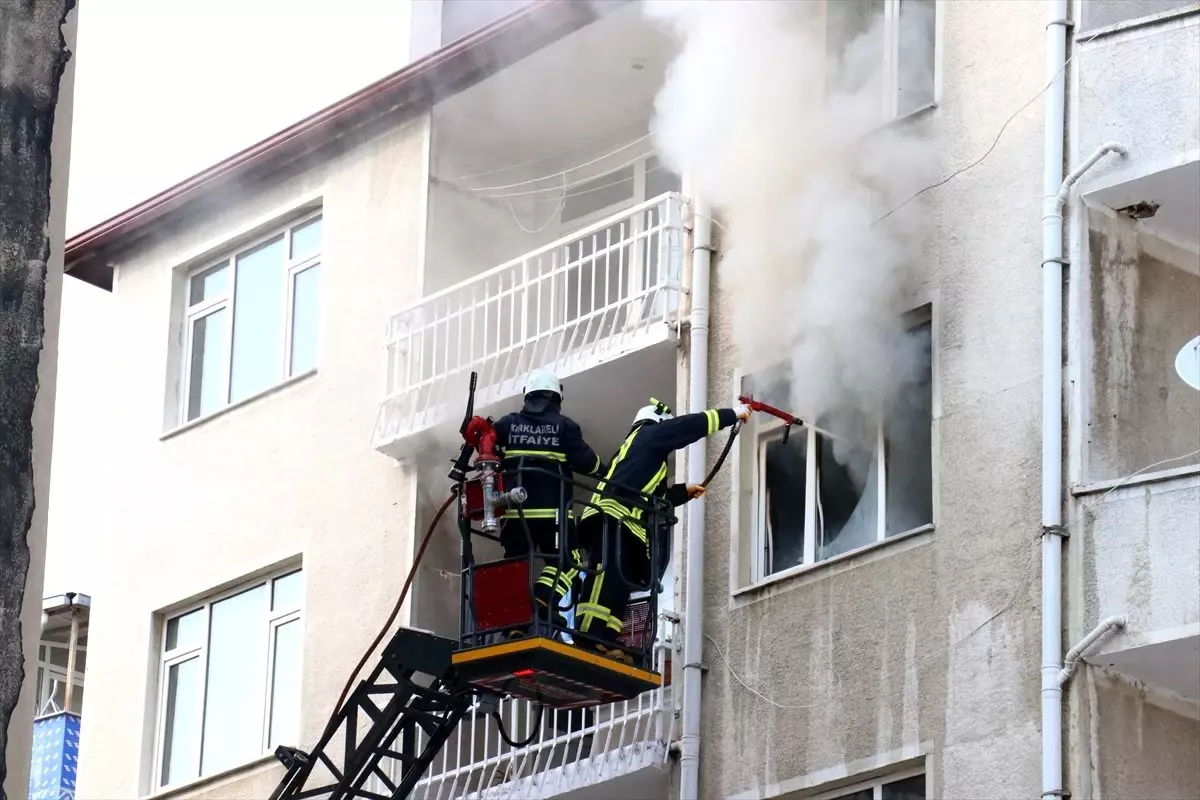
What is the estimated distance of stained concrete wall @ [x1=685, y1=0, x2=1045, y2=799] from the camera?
48.9 feet

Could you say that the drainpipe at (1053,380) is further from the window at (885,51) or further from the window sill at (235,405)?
the window sill at (235,405)

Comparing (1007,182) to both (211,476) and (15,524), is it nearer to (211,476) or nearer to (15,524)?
(15,524)

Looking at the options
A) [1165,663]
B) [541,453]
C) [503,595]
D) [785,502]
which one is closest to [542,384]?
[541,453]

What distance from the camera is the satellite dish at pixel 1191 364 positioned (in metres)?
14.9

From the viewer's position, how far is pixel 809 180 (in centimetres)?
1705

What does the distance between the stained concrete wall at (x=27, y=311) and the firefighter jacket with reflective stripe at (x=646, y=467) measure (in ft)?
13.7

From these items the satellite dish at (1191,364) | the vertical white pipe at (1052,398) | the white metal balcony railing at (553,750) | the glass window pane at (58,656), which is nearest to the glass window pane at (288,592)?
the white metal balcony railing at (553,750)

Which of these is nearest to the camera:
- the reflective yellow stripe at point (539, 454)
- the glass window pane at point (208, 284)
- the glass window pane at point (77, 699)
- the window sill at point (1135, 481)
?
the window sill at point (1135, 481)

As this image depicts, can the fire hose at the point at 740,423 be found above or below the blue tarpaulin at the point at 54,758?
above

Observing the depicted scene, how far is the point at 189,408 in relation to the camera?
22234mm

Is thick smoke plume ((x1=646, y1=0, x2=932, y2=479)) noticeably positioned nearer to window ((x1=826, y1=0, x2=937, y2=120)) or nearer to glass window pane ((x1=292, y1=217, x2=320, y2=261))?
window ((x1=826, y1=0, x2=937, y2=120))

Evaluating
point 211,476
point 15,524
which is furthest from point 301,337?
point 15,524

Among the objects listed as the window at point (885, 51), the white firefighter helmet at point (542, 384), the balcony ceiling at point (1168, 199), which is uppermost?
the window at point (885, 51)

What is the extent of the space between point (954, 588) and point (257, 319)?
27.4ft
